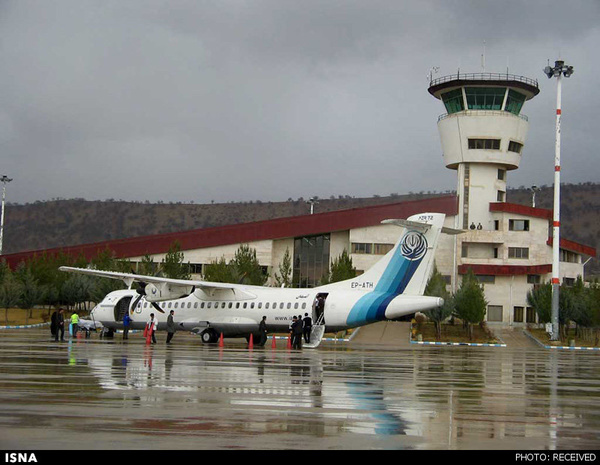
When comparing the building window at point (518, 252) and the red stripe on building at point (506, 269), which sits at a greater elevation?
the building window at point (518, 252)

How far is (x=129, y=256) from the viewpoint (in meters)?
70.9

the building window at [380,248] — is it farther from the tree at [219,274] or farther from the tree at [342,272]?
the tree at [219,274]

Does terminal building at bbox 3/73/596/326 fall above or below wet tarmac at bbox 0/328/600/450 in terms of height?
above

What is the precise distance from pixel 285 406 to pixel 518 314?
57501 millimetres

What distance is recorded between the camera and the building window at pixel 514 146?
66125 millimetres

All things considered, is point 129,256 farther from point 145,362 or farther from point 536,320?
point 145,362

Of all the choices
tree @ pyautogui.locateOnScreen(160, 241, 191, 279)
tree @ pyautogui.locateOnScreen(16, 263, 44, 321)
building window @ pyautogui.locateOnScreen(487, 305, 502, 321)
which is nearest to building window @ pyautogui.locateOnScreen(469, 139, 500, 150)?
building window @ pyautogui.locateOnScreen(487, 305, 502, 321)

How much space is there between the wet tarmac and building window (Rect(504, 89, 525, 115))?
46619 millimetres

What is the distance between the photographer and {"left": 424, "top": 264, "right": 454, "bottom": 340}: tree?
51031mm

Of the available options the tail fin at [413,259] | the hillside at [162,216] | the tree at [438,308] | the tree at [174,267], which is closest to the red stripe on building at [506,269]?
the tree at [438,308]

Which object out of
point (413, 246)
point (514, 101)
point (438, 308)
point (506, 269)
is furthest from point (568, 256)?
point (413, 246)

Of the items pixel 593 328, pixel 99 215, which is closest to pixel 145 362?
pixel 593 328

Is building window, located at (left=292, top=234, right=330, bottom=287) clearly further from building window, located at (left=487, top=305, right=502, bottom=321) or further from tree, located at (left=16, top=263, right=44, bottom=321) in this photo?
tree, located at (left=16, top=263, right=44, bottom=321)

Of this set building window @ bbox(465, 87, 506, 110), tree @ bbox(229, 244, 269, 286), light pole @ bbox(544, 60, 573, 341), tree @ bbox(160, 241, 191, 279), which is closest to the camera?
light pole @ bbox(544, 60, 573, 341)
